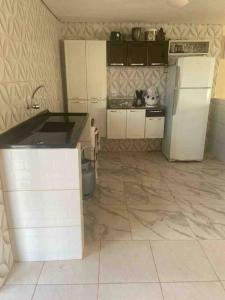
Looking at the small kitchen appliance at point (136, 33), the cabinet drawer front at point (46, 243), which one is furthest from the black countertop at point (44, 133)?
the small kitchen appliance at point (136, 33)

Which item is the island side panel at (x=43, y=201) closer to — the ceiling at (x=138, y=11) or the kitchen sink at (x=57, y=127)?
the kitchen sink at (x=57, y=127)

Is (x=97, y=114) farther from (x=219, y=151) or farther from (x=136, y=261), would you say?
(x=136, y=261)

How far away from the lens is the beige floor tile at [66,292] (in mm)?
1442

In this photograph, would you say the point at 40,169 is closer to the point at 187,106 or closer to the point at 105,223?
the point at 105,223

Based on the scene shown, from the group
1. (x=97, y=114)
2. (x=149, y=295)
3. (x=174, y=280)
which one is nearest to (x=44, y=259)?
(x=149, y=295)

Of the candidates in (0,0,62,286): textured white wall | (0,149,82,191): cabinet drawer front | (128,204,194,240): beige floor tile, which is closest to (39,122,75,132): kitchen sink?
(0,0,62,286): textured white wall

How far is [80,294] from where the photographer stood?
146 cm

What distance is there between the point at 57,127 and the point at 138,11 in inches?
82.0

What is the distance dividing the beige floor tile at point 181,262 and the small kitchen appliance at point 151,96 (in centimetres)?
262

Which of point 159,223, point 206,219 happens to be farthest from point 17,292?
point 206,219

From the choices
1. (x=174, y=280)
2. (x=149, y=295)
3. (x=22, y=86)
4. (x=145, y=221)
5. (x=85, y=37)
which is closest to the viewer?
(x=149, y=295)

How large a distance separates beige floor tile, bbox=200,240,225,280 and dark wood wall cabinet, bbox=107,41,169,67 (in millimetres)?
2849

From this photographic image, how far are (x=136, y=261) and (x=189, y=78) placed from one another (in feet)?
8.87

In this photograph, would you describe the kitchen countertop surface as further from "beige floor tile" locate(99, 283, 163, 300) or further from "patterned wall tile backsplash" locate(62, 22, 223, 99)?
"beige floor tile" locate(99, 283, 163, 300)
